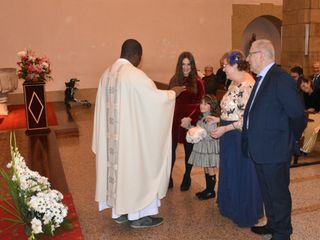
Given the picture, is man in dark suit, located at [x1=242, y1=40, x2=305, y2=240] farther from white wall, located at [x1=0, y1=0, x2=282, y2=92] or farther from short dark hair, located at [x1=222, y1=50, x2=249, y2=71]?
white wall, located at [x1=0, y1=0, x2=282, y2=92]

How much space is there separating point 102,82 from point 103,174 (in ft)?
2.72

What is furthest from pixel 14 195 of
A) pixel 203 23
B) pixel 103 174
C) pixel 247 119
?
pixel 203 23

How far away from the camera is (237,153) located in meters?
3.45

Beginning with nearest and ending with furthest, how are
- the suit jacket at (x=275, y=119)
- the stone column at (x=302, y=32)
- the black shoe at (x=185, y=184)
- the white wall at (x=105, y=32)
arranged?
the suit jacket at (x=275, y=119) < the black shoe at (x=185, y=184) < the stone column at (x=302, y=32) < the white wall at (x=105, y=32)

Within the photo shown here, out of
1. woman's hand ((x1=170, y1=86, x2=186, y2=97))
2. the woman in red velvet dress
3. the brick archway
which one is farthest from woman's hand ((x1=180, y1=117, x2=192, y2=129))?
the brick archway

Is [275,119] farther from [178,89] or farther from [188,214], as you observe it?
[188,214]

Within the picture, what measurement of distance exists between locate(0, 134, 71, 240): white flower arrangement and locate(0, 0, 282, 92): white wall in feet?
27.9

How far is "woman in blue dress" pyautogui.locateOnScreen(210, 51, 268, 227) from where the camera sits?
3.36 m

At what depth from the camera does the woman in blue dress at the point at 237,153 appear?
3.36 m

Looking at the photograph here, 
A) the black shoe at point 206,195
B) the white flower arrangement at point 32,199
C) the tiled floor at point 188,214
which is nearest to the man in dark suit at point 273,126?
the tiled floor at point 188,214

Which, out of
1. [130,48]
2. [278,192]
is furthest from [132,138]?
[278,192]

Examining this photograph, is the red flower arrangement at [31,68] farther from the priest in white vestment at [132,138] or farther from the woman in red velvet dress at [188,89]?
the priest in white vestment at [132,138]

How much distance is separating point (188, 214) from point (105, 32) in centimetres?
849

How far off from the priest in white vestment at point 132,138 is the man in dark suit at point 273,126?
801 millimetres
